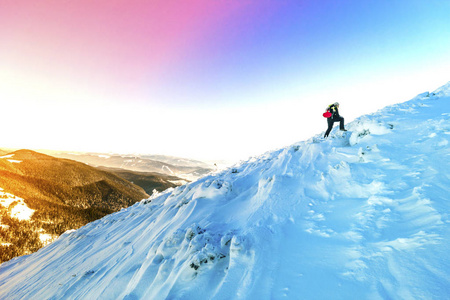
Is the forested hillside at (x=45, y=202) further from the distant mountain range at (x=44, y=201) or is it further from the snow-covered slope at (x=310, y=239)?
the snow-covered slope at (x=310, y=239)

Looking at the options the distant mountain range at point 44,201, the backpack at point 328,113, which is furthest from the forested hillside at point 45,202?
the backpack at point 328,113

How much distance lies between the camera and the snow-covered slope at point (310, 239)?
213cm

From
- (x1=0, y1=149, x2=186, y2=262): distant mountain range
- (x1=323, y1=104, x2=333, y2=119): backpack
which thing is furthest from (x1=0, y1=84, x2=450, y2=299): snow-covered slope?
(x1=0, y1=149, x2=186, y2=262): distant mountain range

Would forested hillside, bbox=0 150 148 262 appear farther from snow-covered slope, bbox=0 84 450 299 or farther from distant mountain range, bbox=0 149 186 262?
snow-covered slope, bbox=0 84 450 299

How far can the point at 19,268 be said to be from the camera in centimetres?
722

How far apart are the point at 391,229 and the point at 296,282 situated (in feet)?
5.19

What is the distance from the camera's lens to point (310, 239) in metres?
2.88

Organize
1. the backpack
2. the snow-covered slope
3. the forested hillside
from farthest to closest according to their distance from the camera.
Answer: the forested hillside
the backpack
the snow-covered slope

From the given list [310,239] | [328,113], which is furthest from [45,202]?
[328,113]

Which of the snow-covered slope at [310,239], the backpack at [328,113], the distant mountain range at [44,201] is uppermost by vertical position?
the backpack at [328,113]

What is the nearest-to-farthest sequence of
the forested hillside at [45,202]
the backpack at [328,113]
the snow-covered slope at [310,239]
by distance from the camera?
the snow-covered slope at [310,239] → the backpack at [328,113] → the forested hillside at [45,202]

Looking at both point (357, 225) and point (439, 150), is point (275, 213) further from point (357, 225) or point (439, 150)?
point (439, 150)

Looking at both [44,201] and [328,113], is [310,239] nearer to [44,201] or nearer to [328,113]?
[328,113]

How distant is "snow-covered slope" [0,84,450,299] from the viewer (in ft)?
6.98
